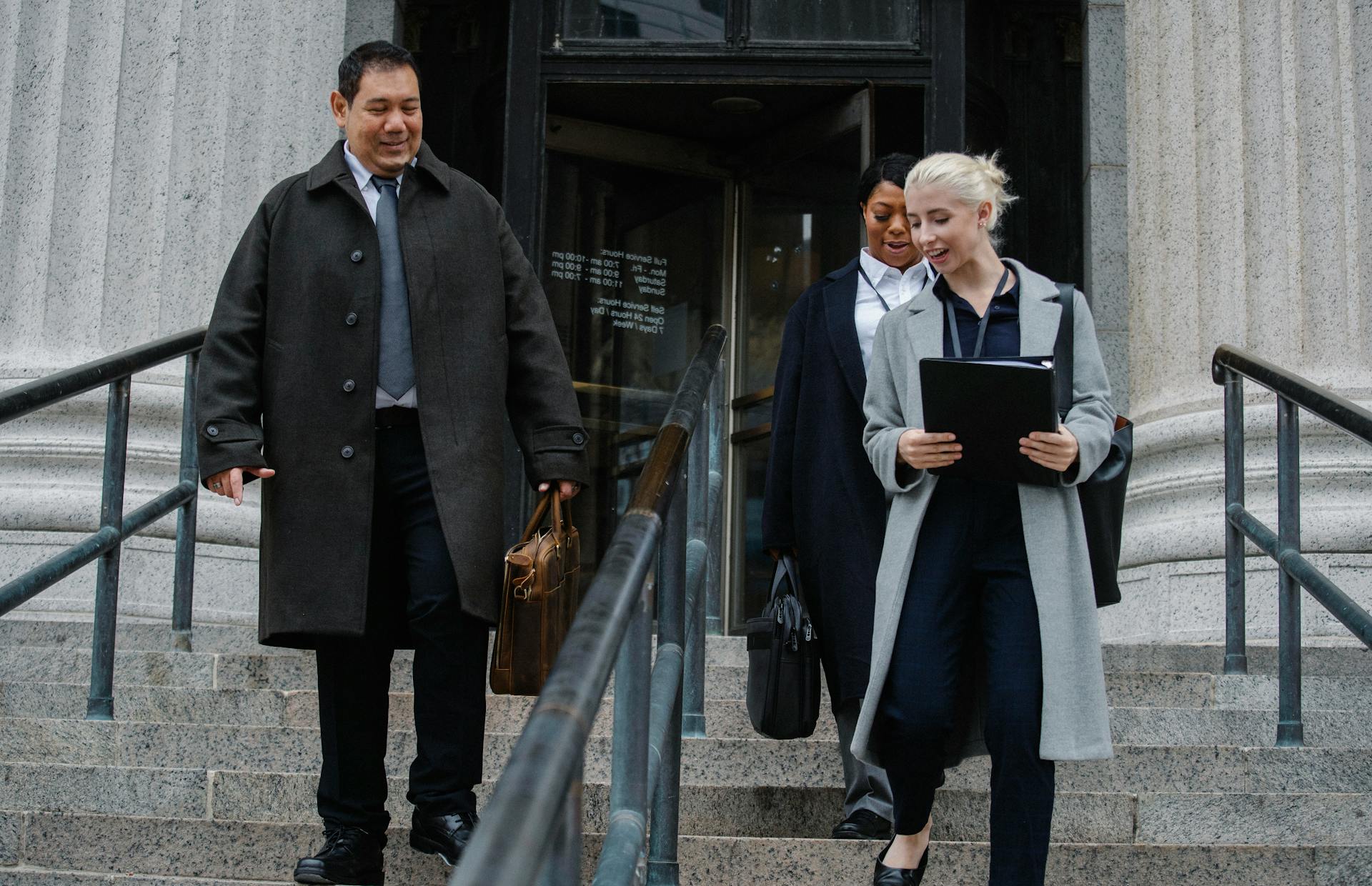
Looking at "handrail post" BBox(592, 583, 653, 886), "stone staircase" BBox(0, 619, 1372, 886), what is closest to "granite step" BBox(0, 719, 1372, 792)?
"stone staircase" BBox(0, 619, 1372, 886)

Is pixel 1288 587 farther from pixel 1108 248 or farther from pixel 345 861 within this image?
pixel 1108 248

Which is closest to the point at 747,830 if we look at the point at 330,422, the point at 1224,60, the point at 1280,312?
the point at 330,422

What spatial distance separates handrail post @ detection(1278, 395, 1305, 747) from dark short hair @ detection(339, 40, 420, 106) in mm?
2464

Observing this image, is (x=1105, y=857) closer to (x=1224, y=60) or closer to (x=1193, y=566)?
(x=1193, y=566)

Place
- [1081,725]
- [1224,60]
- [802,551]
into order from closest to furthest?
[1081,725] → [802,551] → [1224,60]

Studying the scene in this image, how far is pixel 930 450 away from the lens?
3.18 m

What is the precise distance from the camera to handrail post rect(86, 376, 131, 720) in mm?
4555

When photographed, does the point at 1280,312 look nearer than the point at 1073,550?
No

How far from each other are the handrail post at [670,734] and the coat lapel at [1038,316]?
702 mm

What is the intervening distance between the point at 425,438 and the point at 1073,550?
132 cm

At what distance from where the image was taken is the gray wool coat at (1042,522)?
3.11m

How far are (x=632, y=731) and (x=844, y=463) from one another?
159 centimetres

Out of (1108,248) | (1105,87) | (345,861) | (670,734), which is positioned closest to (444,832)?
(345,861)

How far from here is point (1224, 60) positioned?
667 centimetres
